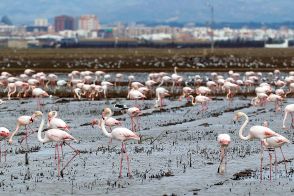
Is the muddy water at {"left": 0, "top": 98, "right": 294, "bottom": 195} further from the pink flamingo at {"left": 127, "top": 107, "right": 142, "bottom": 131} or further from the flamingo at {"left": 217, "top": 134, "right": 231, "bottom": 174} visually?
the pink flamingo at {"left": 127, "top": 107, "right": 142, "bottom": 131}

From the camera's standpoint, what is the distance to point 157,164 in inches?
864

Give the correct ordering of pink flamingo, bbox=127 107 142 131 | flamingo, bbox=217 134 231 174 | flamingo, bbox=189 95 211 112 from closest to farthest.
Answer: flamingo, bbox=217 134 231 174 < pink flamingo, bbox=127 107 142 131 < flamingo, bbox=189 95 211 112

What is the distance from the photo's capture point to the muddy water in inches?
742

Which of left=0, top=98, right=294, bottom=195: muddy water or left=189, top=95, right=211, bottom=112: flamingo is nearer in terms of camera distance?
left=0, top=98, right=294, bottom=195: muddy water

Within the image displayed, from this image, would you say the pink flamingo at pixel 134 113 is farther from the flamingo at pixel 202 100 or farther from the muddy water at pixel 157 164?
the flamingo at pixel 202 100

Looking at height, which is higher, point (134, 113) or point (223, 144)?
point (223, 144)

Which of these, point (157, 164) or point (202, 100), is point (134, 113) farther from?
point (202, 100)

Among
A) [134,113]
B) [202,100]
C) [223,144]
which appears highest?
[223,144]

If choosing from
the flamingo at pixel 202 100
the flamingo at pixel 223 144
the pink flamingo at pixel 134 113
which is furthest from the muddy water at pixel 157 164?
the flamingo at pixel 202 100

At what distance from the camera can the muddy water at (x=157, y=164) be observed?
61.8 feet

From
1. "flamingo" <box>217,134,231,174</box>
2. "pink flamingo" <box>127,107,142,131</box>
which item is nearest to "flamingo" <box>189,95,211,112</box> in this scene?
"pink flamingo" <box>127,107,142,131</box>

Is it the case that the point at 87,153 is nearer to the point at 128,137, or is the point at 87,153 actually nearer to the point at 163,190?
the point at 128,137

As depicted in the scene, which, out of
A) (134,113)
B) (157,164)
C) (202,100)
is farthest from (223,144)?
(202,100)

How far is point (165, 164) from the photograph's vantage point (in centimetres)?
2194
